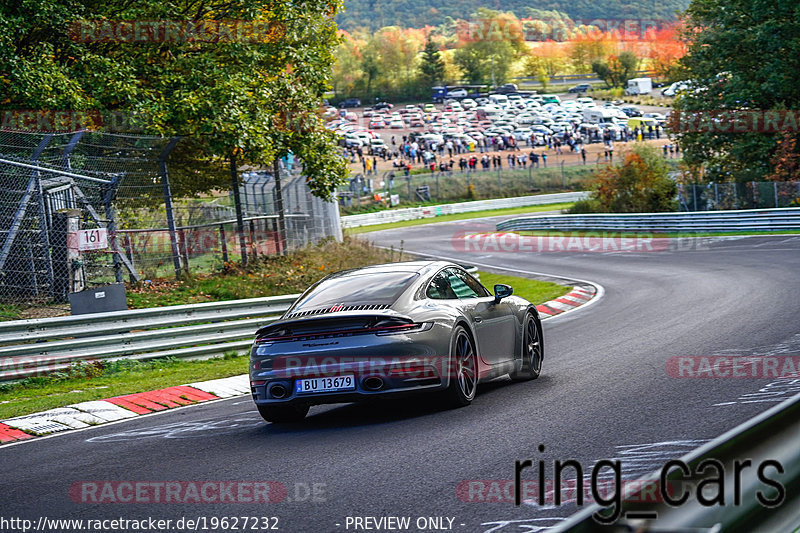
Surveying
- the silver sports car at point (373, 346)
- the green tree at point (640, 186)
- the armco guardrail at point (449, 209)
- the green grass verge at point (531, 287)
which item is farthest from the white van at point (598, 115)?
the silver sports car at point (373, 346)

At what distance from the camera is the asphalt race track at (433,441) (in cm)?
524

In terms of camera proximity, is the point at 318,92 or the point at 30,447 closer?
the point at 30,447

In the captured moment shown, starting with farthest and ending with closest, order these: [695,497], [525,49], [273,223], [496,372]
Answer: [525,49] < [273,223] < [496,372] < [695,497]

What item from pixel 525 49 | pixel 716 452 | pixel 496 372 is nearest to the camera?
pixel 716 452

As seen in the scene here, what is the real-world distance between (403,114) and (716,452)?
111 metres

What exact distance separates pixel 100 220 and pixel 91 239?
1747 millimetres

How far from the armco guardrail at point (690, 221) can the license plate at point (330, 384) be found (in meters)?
26.5

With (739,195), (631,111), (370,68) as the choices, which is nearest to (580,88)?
(370,68)

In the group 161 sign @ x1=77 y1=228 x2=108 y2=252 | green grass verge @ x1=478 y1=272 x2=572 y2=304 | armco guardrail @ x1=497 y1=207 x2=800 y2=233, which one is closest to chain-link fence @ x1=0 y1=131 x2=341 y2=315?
161 sign @ x1=77 y1=228 x2=108 y2=252

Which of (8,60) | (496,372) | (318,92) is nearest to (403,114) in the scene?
(318,92)

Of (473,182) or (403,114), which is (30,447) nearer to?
(473,182)

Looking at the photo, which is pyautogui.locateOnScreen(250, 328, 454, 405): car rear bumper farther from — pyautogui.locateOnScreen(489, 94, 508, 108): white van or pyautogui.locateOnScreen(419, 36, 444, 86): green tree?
pyautogui.locateOnScreen(419, 36, 444, 86): green tree

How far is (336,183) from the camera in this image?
22.5 metres

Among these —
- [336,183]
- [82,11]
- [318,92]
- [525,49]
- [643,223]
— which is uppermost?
[525,49]
